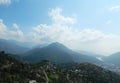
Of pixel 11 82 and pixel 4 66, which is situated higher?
pixel 4 66

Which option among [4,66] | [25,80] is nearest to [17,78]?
[25,80]

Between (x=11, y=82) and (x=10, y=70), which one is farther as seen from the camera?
(x=10, y=70)

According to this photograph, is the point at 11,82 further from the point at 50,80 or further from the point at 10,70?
the point at 50,80

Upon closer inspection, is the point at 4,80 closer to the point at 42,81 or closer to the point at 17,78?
the point at 17,78

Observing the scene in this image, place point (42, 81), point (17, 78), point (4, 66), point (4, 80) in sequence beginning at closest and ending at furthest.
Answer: point (4, 80)
point (17, 78)
point (42, 81)
point (4, 66)

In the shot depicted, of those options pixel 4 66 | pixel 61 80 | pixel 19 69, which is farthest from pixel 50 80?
pixel 4 66

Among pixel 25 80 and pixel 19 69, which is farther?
pixel 19 69

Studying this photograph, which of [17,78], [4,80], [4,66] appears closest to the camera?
[4,80]

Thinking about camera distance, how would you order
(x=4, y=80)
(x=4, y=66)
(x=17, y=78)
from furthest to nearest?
(x=4, y=66) → (x=17, y=78) → (x=4, y=80)

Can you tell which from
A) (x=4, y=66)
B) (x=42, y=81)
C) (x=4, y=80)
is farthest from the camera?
(x=4, y=66)
